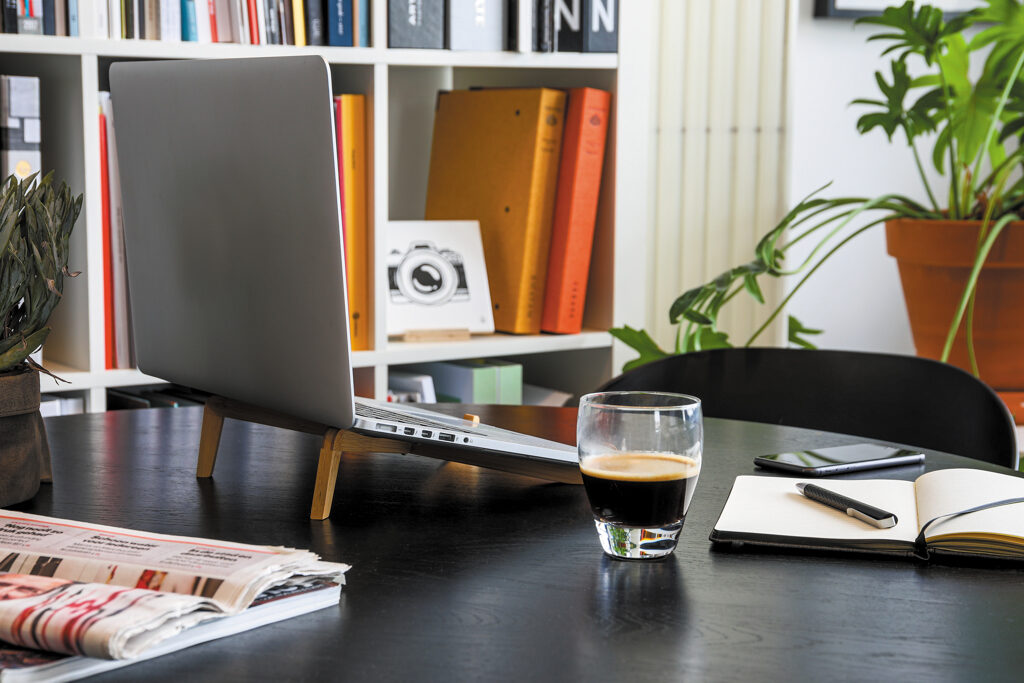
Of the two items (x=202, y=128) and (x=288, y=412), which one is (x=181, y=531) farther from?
(x=202, y=128)

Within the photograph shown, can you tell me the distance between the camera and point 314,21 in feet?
6.09

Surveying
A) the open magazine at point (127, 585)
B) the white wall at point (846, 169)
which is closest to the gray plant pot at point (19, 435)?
the open magazine at point (127, 585)

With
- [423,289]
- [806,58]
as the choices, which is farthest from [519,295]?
[806,58]

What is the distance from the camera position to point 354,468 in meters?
1.05

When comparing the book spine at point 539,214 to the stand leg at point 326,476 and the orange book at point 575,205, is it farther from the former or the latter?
the stand leg at point 326,476

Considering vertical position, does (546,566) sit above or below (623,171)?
below

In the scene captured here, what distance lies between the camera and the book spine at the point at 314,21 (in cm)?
185

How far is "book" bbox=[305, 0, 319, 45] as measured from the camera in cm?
185

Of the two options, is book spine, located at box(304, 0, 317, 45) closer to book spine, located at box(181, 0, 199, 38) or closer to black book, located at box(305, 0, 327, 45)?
black book, located at box(305, 0, 327, 45)

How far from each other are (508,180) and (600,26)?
32 centimetres

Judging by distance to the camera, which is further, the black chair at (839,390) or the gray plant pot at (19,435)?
the black chair at (839,390)

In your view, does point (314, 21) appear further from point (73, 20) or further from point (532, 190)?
point (532, 190)

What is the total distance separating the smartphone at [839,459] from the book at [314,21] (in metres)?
1.13

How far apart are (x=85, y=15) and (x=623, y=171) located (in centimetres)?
93
